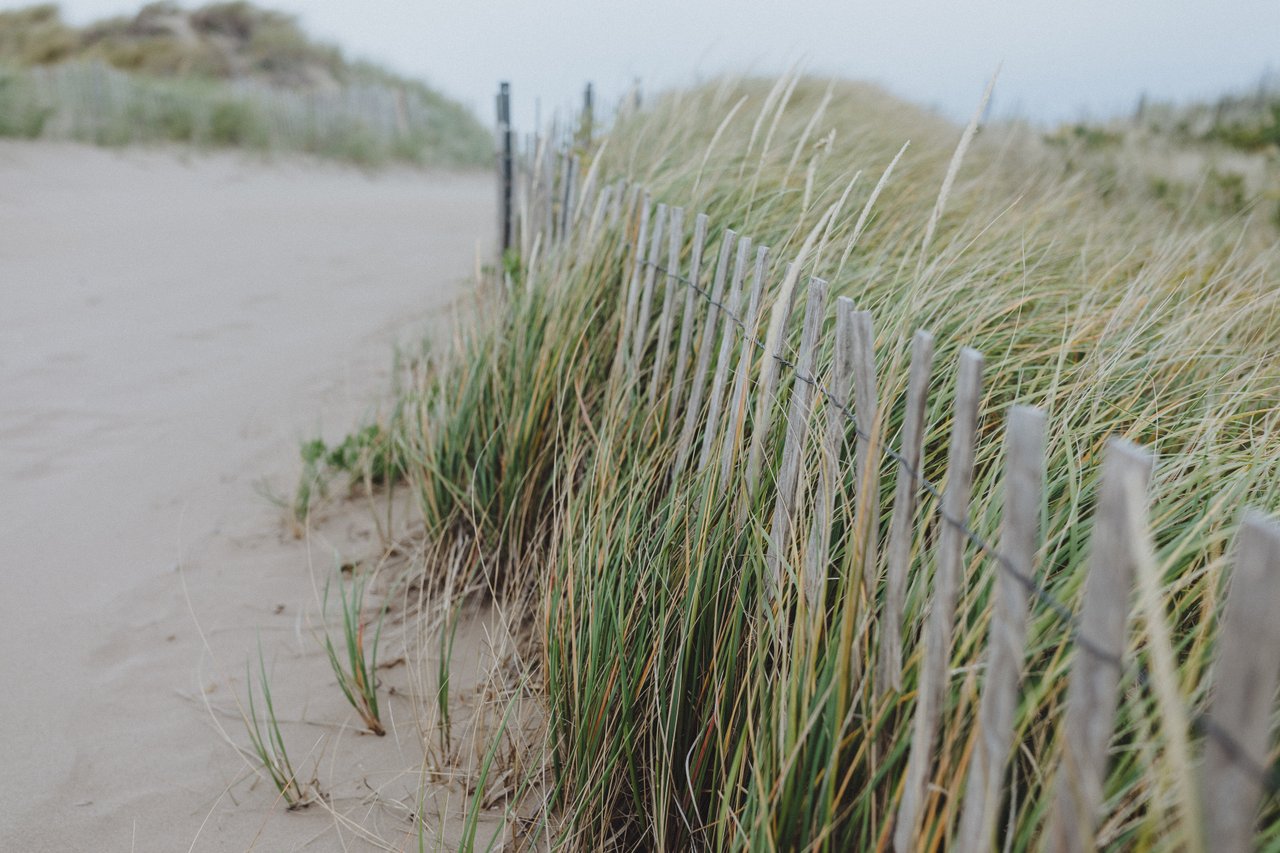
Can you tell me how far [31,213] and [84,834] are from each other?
7593 millimetres

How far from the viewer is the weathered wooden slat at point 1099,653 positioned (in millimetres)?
867

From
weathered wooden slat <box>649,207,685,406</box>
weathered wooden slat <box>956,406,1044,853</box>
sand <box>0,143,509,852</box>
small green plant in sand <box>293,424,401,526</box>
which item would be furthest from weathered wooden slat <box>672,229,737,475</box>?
small green plant in sand <box>293,424,401,526</box>

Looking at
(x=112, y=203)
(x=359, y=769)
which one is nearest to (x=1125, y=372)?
(x=359, y=769)

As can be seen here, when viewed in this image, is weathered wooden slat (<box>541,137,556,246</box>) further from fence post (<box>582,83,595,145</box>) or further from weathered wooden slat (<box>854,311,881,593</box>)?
weathered wooden slat (<box>854,311,881,593</box>)

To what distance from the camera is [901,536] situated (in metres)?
1.33

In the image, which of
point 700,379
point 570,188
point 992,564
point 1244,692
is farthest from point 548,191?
point 1244,692

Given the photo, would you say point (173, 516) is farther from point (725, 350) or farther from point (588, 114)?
point (588, 114)

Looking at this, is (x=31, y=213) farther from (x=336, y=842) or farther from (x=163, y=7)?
(x=163, y=7)

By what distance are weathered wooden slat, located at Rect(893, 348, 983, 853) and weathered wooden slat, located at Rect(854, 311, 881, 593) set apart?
215 millimetres

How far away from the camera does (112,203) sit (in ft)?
28.5

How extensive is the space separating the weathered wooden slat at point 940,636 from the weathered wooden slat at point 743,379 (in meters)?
0.74

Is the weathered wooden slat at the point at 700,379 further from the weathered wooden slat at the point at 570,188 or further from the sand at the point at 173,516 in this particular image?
the weathered wooden slat at the point at 570,188

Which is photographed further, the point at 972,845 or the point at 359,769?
the point at 359,769

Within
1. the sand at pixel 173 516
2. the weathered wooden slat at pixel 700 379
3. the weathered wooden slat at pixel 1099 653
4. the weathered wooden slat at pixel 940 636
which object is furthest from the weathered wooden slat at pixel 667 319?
the weathered wooden slat at pixel 1099 653
